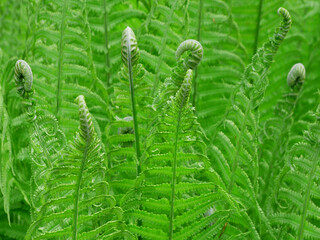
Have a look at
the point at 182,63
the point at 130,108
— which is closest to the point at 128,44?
the point at 182,63

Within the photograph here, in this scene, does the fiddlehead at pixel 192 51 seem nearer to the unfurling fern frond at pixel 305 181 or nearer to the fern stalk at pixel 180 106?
the fern stalk at pixel 180 106

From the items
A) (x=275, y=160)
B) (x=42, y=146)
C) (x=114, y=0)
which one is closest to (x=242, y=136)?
(x=275, y=160)

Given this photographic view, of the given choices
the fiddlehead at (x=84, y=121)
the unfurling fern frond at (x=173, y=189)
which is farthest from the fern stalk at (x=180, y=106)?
the fiddlehead at (x=84, y=121)

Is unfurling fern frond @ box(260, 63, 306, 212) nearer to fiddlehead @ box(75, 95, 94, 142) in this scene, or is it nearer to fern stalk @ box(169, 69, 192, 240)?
fern stalk @ box(169, 69, 192, 240)

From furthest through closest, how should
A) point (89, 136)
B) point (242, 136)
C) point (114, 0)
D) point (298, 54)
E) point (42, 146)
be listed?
point (298, 54)
point (114, 0)
point (242, 136)
point (42, 146)
point (89, 136)

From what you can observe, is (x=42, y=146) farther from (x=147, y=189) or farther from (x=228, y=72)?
(x=228, y=72)

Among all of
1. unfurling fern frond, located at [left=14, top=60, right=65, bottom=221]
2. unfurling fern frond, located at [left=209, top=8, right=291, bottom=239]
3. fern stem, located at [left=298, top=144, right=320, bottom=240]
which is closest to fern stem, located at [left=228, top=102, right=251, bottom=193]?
unfurling fern frond, located at [left=209, top=8, right=291, bottom=239]

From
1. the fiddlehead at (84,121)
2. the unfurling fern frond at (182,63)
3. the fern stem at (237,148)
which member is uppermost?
the unfurling fern frond at (182,63)
